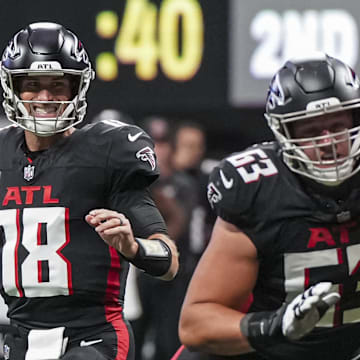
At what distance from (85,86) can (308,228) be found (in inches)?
38.7

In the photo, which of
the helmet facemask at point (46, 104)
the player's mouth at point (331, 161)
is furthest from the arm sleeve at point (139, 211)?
the player's mouth at point (331, 161)

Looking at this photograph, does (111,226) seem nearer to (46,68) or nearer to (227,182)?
(227,182)

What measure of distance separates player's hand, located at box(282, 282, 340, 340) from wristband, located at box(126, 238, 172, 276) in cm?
58

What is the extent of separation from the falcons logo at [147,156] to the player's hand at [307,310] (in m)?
Answer: 0.90

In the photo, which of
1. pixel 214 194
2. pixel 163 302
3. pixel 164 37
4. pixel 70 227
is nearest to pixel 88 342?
pixel 70 227

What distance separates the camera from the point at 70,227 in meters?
3.89

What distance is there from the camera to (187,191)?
758 centimetres

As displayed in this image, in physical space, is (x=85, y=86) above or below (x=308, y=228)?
above

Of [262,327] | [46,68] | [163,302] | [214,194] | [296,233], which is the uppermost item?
[46,68]

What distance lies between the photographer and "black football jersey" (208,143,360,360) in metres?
3.45

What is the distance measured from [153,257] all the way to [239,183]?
15.4 inches

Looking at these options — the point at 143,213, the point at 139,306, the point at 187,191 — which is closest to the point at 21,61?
the point at 143,213

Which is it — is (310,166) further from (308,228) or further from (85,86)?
(85,86)

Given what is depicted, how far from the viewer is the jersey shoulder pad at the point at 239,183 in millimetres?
3443
